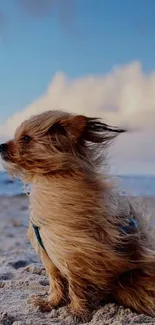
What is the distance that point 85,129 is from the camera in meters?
3.63

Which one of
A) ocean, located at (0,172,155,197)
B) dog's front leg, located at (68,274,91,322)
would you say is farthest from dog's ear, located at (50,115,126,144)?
ocean, located at (0,172,155,197)

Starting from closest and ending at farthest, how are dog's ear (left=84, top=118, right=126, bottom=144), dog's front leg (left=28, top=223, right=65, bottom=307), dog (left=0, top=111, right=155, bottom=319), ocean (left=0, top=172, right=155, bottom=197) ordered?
dog (left=0, top=111, right=155, bottom=319) → dog's ear (left=84, top=118, right=126, bottom=144) → dog's front leg (left=28, top=223, right=65, bottom=307) → ocean (left=0, top=172, right=155, bottom=197)

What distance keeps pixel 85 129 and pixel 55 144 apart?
0.70ft

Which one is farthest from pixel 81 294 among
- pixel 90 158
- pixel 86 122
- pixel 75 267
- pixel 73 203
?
pixel 86 122

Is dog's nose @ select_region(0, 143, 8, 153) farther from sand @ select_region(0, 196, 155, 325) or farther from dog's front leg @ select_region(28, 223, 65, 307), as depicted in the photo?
sand @ select_region(0, 196, 155, 325)

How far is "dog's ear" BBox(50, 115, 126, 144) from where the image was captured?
11.9ft

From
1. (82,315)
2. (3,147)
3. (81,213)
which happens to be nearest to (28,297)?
(82,315)

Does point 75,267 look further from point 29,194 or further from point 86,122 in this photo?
point 86,122

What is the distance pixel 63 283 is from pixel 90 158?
0.89 meters

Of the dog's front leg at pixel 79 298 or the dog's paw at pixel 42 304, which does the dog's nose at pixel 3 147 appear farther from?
the dog's paw at pixel 42 304

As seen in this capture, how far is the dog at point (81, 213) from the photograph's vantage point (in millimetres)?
3553

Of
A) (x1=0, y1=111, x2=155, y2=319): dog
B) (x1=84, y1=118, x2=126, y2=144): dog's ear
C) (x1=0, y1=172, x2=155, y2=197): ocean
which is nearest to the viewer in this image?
(x1=0, y1=111, x2=155, y2=319): dog

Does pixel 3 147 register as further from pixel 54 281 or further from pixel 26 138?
pixel 54 281

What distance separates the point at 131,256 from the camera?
143 inches
